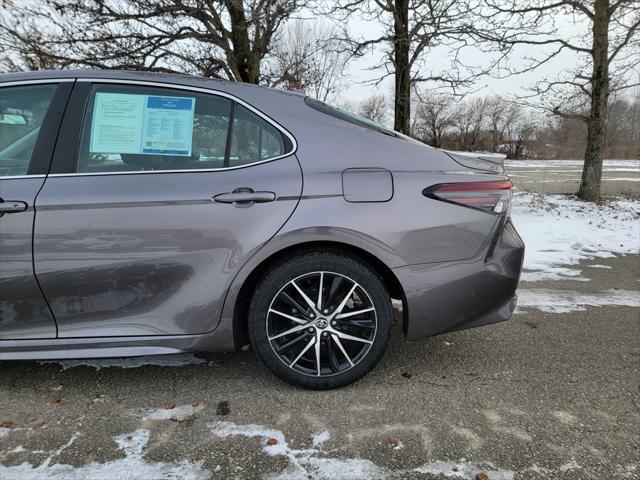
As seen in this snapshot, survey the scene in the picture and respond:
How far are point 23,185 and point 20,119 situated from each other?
453 millimetres

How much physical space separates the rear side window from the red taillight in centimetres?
88

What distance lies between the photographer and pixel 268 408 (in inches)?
89.5

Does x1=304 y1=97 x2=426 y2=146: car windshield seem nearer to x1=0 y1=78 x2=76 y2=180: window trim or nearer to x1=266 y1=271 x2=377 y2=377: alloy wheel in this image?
x1=266 y1=271 x2=377 y2=377: alloy wheel

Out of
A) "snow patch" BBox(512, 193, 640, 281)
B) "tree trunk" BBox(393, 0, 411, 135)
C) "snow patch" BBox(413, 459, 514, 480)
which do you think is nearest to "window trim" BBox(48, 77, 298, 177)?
"snow patch" BBox(413, 459, 514, 480)

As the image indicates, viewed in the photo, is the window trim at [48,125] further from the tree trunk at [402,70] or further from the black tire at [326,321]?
the tree trunk at [402,70]

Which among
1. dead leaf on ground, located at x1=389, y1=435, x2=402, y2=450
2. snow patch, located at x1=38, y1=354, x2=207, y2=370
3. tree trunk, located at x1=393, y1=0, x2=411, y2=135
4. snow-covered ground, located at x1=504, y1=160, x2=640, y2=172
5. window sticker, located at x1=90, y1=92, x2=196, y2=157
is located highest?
tree trunk, located at x1=393, y1=0, x2=411, y2=135

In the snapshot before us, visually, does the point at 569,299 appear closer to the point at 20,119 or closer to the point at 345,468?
the point at 345,468

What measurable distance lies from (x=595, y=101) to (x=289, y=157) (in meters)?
9.89

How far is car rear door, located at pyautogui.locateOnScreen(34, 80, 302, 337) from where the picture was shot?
7.21 ft

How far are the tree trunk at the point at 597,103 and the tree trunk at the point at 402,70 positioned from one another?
3.94 metres

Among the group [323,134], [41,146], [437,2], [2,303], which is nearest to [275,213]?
[323,134]

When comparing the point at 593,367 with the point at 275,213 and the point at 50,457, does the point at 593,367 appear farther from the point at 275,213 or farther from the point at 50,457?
the point at 50,457

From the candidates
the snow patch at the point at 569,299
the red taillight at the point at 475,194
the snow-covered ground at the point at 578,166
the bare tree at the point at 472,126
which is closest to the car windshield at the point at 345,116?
the red taillight at the point at 475,194

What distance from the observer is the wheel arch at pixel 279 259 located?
234cm
